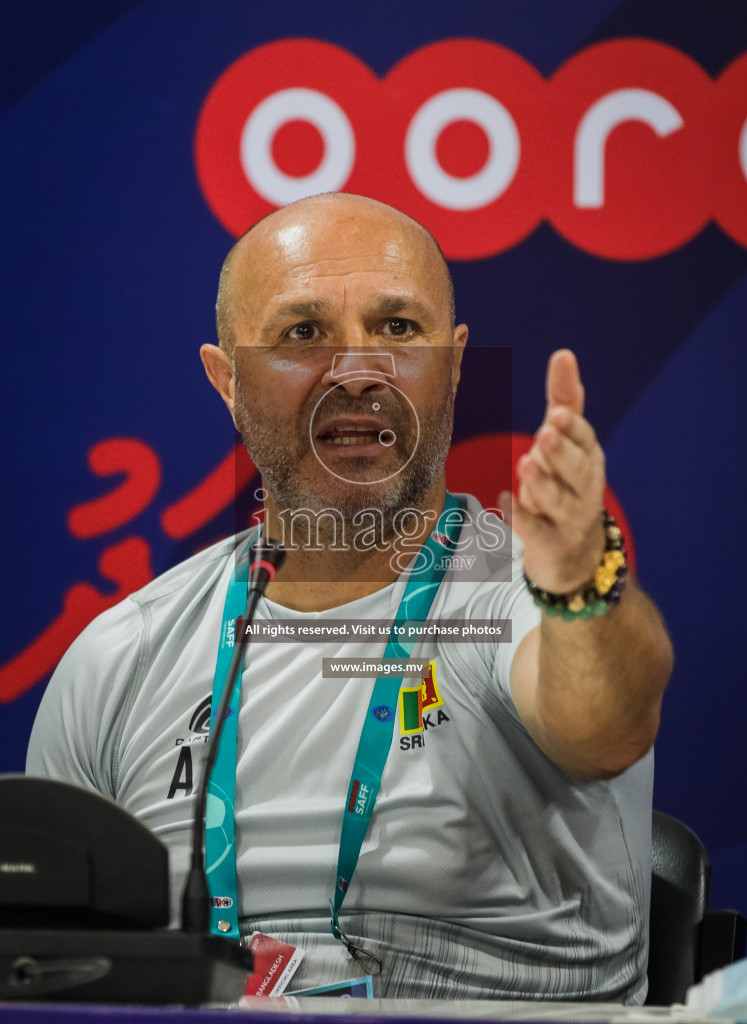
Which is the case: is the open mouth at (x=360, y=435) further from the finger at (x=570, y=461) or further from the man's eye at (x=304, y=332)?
the finger at (x=570, y=461)

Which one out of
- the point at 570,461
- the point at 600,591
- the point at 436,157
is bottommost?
the point at 600,591

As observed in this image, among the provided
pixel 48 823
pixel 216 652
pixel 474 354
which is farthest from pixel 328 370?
pixel 48 823

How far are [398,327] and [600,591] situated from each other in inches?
29.4

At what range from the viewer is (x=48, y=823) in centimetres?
95

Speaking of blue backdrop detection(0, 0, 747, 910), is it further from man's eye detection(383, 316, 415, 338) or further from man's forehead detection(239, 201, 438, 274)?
A: man's eye detection(383, 316, 415, 338)

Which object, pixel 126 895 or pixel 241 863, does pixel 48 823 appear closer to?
pixel 126 895

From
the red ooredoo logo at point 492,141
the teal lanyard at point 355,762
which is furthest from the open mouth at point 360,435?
the red ooredoo logo at point 492,141

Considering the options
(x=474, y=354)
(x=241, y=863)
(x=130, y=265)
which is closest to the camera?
(x=241, y=863)

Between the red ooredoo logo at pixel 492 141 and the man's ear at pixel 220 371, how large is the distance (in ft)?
1.08

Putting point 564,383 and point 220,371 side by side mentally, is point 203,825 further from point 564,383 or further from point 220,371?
point 220,371

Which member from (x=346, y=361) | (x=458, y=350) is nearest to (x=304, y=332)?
(x=346, y=361)

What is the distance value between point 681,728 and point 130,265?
5.21 ft

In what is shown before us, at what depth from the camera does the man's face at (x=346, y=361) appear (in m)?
1.73

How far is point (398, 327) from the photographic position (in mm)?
1795
